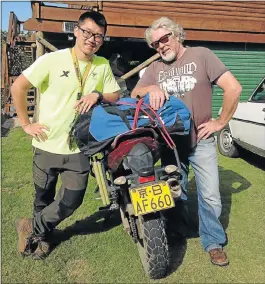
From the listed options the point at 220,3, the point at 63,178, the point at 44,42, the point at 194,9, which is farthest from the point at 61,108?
the point at 220,3

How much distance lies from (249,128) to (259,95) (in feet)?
1.93

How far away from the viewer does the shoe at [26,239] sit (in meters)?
3.27

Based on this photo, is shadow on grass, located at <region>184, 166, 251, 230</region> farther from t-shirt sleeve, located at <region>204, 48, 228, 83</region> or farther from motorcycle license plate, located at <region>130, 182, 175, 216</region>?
t-shirt sleeve, located at <region>204, 48, 228, 83</region>

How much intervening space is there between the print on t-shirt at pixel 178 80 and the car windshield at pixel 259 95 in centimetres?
321

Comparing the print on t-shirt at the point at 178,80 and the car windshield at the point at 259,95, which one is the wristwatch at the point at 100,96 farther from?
the car windshield at the point at 259,95

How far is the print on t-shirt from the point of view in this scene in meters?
3.01

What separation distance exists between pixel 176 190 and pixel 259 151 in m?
3.37

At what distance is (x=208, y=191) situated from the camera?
10.5ft

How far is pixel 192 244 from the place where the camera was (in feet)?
11.5

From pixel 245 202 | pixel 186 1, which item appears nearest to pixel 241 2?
pixel 186 1

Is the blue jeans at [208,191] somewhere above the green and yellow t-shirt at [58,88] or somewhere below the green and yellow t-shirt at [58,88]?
below

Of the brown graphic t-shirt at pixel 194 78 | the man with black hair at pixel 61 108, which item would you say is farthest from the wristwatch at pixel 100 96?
the brown graphic t-shirt at pixel 194 78

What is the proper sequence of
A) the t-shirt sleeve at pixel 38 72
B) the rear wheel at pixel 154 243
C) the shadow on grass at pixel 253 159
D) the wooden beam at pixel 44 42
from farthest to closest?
the wooden beam at pixel 44 42
the shadow on grass at pixel 253 159
the t-shirt sleeve at pixel 38 72
the rear wheel at pixel 154 243

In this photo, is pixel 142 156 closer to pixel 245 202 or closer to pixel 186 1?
pixel 245 202
